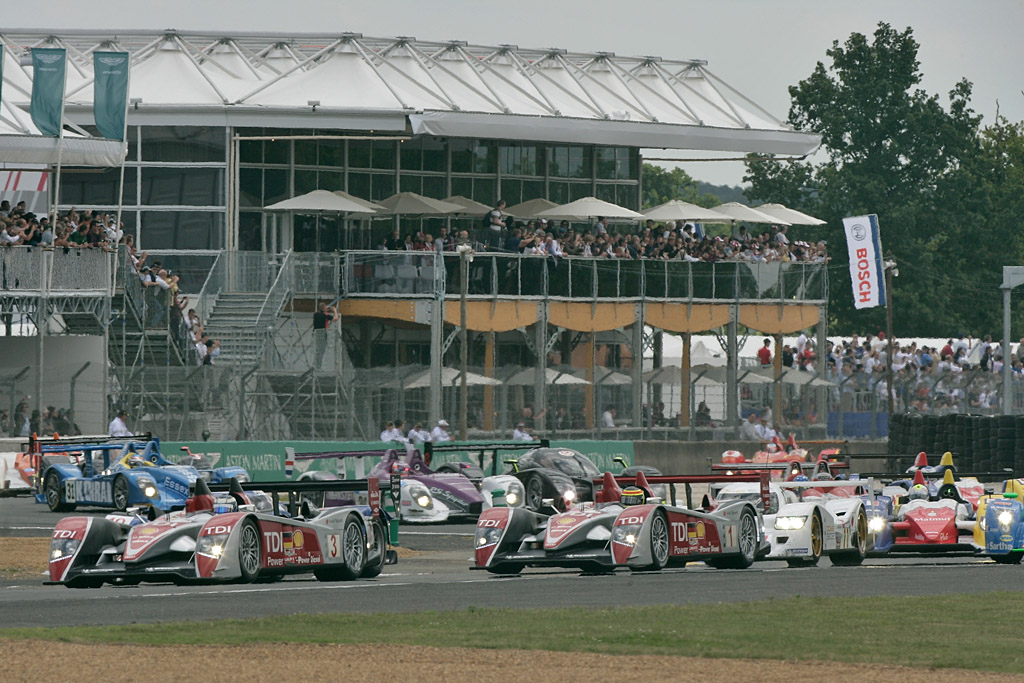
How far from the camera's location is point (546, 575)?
2184cm

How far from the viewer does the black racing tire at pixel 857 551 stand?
24077 mm

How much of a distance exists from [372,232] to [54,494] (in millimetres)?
21430

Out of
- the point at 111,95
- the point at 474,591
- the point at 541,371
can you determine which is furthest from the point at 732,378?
the point at 474,591

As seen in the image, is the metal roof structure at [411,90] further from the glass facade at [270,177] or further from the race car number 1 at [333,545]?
the race car number 1 at [333,545]

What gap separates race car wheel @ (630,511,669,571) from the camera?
21172mm

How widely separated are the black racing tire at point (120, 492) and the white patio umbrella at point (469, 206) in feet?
70.0

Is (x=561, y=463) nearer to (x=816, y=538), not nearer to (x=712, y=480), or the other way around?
(x=816, y=538)

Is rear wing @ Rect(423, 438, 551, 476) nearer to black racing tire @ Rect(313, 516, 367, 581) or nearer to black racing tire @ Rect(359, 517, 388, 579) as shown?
black racing tire @ Rect(359, 517, 388, 579)

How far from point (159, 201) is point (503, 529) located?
106ft

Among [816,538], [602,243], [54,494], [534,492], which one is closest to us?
[816,538]

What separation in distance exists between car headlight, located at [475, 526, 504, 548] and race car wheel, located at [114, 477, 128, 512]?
11.3 metres

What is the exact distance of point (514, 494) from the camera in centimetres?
2945

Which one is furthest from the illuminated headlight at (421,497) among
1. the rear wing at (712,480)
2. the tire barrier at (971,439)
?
the tire barrier at (971,439)

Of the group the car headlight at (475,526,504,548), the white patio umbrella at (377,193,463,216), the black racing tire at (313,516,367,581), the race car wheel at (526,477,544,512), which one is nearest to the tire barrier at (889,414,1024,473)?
the race car wheel at (526,477,544,512)
